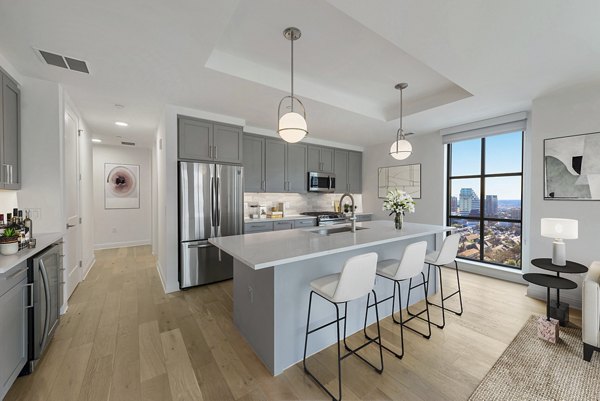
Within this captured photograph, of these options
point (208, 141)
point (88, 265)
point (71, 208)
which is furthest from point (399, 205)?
point (88, 265)

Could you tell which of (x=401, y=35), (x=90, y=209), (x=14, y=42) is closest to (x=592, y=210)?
(x=401, y=35)

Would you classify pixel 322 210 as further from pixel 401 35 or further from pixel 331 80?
pixel 401 35

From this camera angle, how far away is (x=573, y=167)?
292 centimetres

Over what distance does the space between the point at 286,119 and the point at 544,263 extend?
3189 millimetres

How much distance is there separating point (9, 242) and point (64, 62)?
63.8 inches

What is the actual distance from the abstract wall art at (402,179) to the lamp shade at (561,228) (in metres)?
2.35

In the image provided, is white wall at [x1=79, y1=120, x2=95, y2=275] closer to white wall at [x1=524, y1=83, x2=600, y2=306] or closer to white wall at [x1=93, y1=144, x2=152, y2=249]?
white wall at [x1=93, y1=144, x2=152, y2=249]

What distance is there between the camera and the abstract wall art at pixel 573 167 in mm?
2797

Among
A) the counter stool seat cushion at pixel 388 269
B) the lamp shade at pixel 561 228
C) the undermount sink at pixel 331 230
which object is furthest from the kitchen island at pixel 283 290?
the lamp shade at pixel 561 228

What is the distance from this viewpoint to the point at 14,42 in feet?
6.47

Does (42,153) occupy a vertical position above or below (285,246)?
above

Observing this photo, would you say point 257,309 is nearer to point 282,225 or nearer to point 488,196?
point 282,225

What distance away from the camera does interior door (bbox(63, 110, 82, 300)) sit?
2.98 meters

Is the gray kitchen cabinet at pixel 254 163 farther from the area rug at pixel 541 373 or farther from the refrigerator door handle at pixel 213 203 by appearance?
the area rug at pixel 541 373
